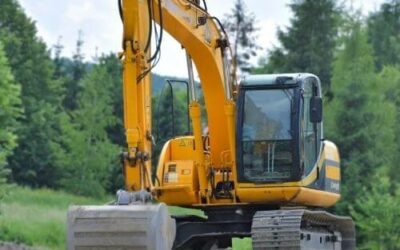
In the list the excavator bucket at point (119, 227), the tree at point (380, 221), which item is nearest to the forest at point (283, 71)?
the tree at point (380, 221)

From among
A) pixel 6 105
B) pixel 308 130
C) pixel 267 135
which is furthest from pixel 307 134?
pixel 6 105

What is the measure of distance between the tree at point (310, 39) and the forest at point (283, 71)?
0.06m

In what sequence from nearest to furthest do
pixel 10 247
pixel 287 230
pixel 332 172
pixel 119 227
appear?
pixel 119 227 < pixel 287 230 < pixel 332 172 < pixel 10 247

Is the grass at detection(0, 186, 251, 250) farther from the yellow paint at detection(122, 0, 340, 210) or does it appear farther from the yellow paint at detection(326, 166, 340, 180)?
the yellow paint at detection(122, 0, 340, 210)

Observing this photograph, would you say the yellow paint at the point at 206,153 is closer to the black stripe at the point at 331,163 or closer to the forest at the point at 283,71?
the black stripe at the point at 331,163

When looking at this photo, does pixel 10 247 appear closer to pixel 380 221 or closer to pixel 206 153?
pixel 206 153

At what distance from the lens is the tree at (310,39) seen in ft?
197

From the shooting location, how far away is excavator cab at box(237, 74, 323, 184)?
55.7 ft

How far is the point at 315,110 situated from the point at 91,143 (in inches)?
2012

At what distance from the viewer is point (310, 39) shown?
60.4 metres

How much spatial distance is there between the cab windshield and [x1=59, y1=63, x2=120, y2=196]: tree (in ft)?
159

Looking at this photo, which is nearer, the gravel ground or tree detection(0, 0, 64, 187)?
the gravel ground

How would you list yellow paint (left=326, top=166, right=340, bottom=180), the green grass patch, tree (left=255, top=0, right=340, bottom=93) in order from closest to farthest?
yellow paint (left=326, top=166, right=340, bottom=180), the green grass patch, tree (left=255, top=0, right=340, bottom=93)

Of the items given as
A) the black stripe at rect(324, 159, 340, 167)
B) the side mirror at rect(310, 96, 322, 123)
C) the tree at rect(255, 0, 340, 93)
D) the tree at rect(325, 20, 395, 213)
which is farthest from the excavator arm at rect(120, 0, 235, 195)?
the tree at rect(255, 0, 340, 93)
